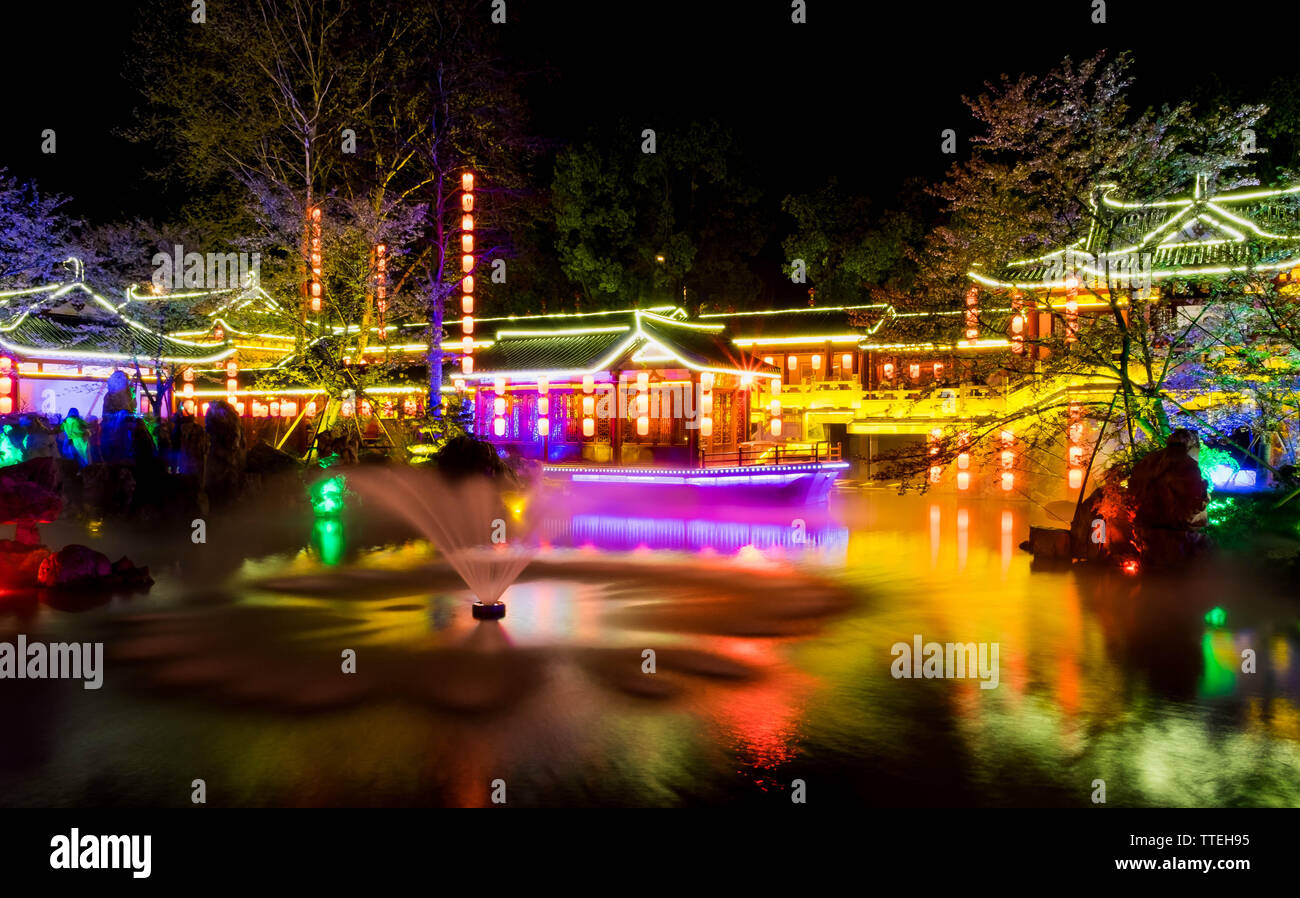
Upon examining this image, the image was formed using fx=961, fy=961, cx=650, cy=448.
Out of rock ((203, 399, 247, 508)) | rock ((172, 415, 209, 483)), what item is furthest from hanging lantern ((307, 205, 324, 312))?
rock ((172, 415, 209, 483))

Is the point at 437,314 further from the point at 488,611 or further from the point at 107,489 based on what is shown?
the point at 488,611

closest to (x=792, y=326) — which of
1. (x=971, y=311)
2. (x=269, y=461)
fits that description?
(x=269, y=461)

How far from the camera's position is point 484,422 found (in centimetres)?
3550

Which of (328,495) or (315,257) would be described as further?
(315,257)

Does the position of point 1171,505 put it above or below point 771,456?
below

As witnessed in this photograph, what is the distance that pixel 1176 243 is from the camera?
23.6 m

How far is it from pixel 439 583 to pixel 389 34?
21.0 metres

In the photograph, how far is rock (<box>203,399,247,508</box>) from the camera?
2377 centimetres

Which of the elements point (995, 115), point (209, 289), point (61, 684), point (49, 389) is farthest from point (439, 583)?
point (49, 389)

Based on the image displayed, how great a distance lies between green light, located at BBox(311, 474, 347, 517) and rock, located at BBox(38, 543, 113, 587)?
1083 cm

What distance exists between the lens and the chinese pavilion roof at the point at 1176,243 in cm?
1742

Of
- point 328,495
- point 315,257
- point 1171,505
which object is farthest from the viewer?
point 315,257

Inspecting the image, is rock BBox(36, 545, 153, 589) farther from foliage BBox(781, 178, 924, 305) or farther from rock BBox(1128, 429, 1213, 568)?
foliage BBox(781, 178, 924, 305)

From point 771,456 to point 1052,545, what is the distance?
12.2 meters
